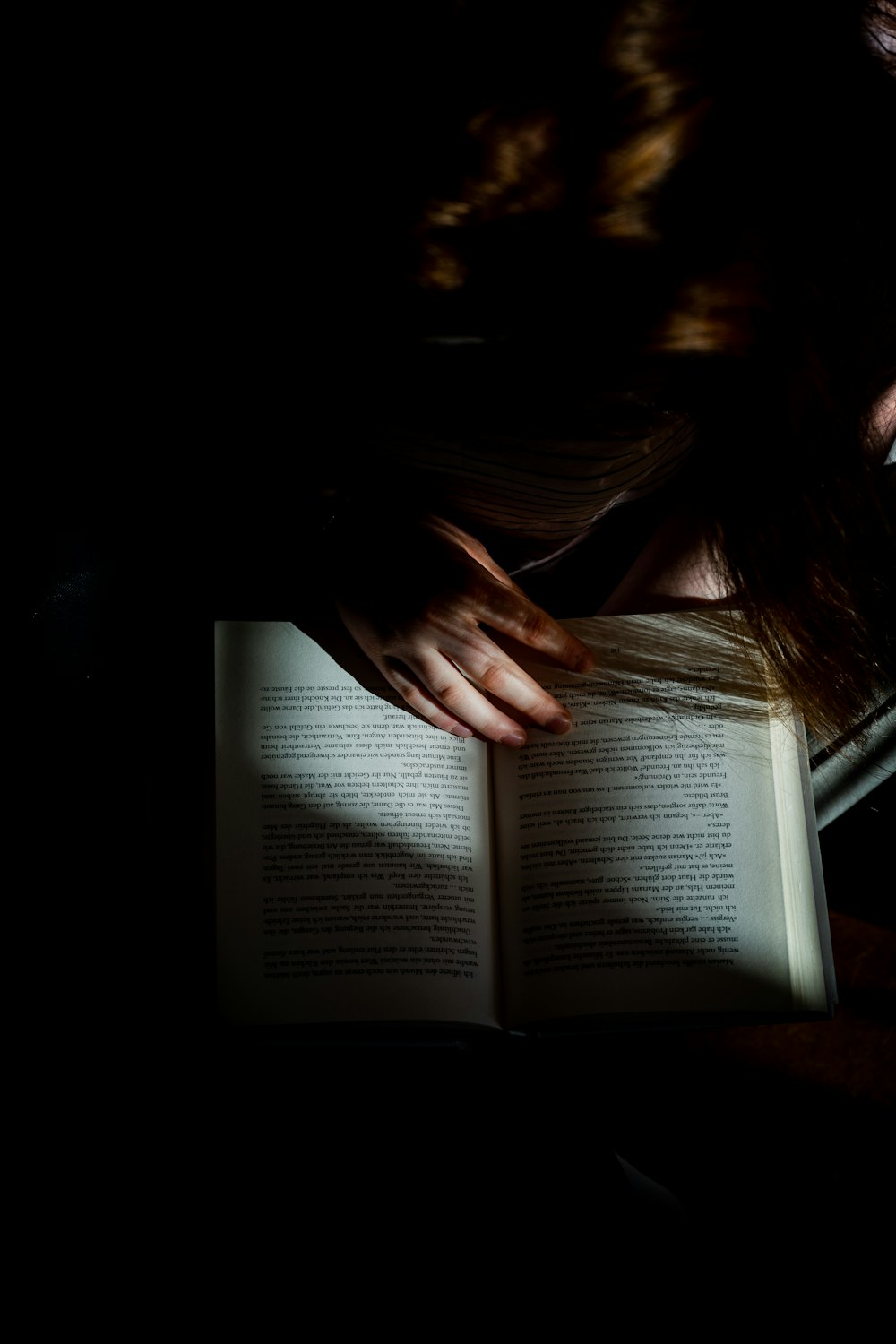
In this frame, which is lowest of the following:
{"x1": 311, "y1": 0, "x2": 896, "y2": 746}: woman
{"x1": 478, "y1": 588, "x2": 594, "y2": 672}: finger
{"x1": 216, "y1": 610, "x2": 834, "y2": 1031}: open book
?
{"x1": 216, "y1": 610, "x2": 834, "y2": 1031}: open book

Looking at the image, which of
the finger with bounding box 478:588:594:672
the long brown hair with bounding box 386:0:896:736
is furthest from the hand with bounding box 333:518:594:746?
the long brown hair with bounding box 386:0:896:736

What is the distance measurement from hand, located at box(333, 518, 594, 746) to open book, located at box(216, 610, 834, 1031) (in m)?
0.02

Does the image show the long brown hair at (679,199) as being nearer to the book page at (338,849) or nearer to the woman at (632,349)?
the woman at (632,349)

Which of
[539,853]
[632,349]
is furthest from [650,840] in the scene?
[632,349]

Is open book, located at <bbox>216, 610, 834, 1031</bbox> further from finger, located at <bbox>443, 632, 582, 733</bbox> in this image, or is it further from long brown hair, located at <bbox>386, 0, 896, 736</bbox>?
long brown hair, located at <bbox>386, 0, 896, 736</bbox>

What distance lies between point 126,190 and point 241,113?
23 centimetres

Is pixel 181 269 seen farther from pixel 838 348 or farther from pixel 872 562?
pixel 872 562

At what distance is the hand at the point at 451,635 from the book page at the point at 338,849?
0.10 ft

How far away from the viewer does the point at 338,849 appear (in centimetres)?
67

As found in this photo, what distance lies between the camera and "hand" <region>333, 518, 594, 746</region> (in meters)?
0.68

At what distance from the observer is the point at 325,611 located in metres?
0.74

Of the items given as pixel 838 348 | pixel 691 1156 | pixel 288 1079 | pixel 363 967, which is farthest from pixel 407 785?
pixel 691 1156

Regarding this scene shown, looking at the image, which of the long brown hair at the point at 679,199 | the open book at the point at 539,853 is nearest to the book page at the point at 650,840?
the open book at the point at 539,853

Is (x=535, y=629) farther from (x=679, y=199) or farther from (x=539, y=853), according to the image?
(x=679, y=199)
